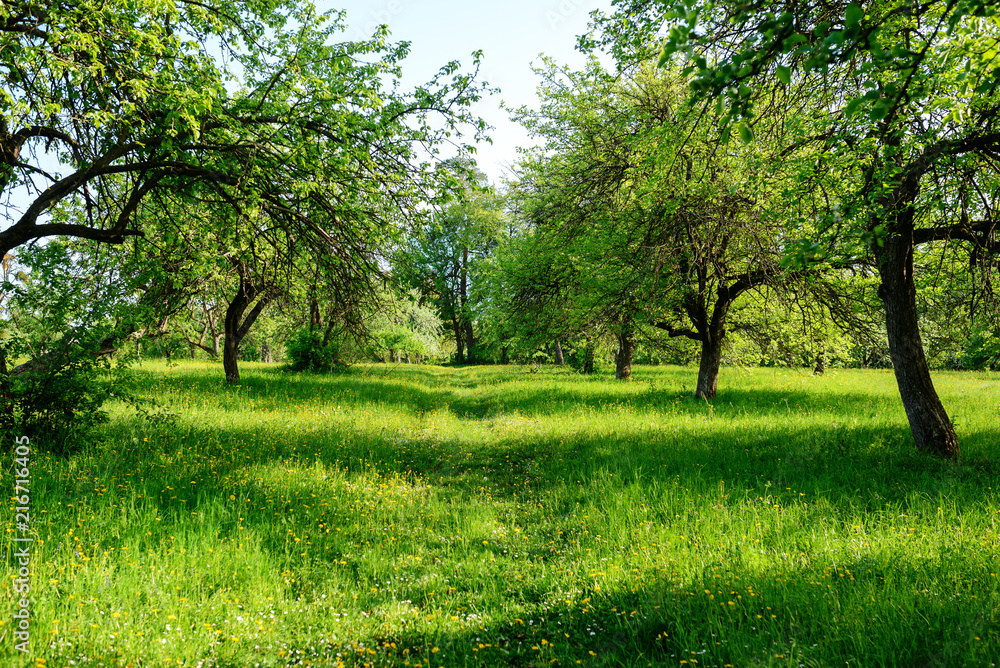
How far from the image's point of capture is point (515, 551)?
5.10 m

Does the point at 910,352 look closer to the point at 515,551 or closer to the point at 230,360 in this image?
the point at 515,551

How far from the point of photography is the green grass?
10.7 feet

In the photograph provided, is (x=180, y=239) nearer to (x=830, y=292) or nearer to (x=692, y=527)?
(x=692, y=527)

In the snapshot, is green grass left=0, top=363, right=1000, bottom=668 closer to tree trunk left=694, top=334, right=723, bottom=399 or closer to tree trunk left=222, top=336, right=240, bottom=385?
tree trunk left=694, top=334, right=723, bottom=399

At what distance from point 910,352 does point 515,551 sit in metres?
6.84

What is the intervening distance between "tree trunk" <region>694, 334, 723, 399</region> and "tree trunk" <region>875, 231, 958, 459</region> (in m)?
6.25

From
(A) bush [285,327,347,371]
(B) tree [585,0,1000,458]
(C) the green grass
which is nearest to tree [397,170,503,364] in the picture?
(C) the green grass

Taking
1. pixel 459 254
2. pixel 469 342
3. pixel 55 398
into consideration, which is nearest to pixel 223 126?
pixel 55 398

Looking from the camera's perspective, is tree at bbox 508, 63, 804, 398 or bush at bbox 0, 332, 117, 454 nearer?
bush at bbox 0, 332, 117, 454

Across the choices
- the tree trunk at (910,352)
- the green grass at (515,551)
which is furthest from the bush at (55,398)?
the tree trunk at (910,352)

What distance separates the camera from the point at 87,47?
4.91m

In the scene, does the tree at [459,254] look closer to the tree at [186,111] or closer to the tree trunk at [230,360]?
the tree at [186,111]

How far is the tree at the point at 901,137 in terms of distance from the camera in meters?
4.10

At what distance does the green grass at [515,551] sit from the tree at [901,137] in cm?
263
